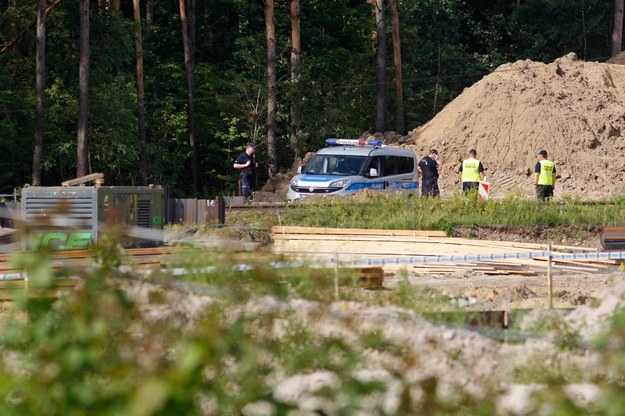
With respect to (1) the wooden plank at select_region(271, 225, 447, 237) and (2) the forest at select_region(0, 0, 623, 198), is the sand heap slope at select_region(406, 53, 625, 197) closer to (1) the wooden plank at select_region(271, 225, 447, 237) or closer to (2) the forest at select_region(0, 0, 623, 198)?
(2) the forest at select_region(0, 0, 623, 198)

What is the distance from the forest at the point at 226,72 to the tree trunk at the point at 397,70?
0.07m

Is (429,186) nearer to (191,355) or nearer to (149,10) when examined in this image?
(149,10)

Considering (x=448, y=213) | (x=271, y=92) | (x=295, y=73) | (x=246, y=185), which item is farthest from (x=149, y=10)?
Result: (x=448, y=213)

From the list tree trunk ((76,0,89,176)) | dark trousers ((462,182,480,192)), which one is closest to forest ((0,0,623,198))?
tree trunk ((76,0,89,176))

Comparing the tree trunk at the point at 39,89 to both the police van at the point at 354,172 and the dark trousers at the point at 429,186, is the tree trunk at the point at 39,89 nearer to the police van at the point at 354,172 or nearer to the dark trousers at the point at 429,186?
the police van at the point at 354,172

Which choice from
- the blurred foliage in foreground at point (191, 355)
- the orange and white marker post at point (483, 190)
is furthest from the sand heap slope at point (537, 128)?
the blurred foliage in foreground at point (191, 355)

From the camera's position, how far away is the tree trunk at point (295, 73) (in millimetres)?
49325

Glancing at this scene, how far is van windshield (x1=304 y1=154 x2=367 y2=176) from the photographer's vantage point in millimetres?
33406

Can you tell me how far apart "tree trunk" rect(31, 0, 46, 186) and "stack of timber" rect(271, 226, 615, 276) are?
797 inches

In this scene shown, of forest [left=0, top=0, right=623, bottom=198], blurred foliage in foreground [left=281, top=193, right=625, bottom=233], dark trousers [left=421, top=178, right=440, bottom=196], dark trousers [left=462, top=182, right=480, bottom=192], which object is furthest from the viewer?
forest [left=0, top=0, right=623, bottom=198]

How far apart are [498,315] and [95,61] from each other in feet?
126

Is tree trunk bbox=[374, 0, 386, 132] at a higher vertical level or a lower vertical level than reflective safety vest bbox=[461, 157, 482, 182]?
higher

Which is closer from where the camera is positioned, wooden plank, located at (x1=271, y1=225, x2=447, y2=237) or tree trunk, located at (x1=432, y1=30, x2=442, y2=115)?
wooden plank, located at (x1=271, y1=225, x2=447, y2=237)

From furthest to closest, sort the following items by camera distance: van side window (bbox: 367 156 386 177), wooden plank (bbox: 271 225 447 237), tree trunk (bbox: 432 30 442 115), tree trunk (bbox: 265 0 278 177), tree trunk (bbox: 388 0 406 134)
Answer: tree trunk (bbox: 432 30 442 115), tree trunk (bbox: 388 0 406 134), tree trunk (bbox: 265 0 278 177), van side window (bbox: 367 156 386 177), wooden plank (bbox: 271 225 447 237)
